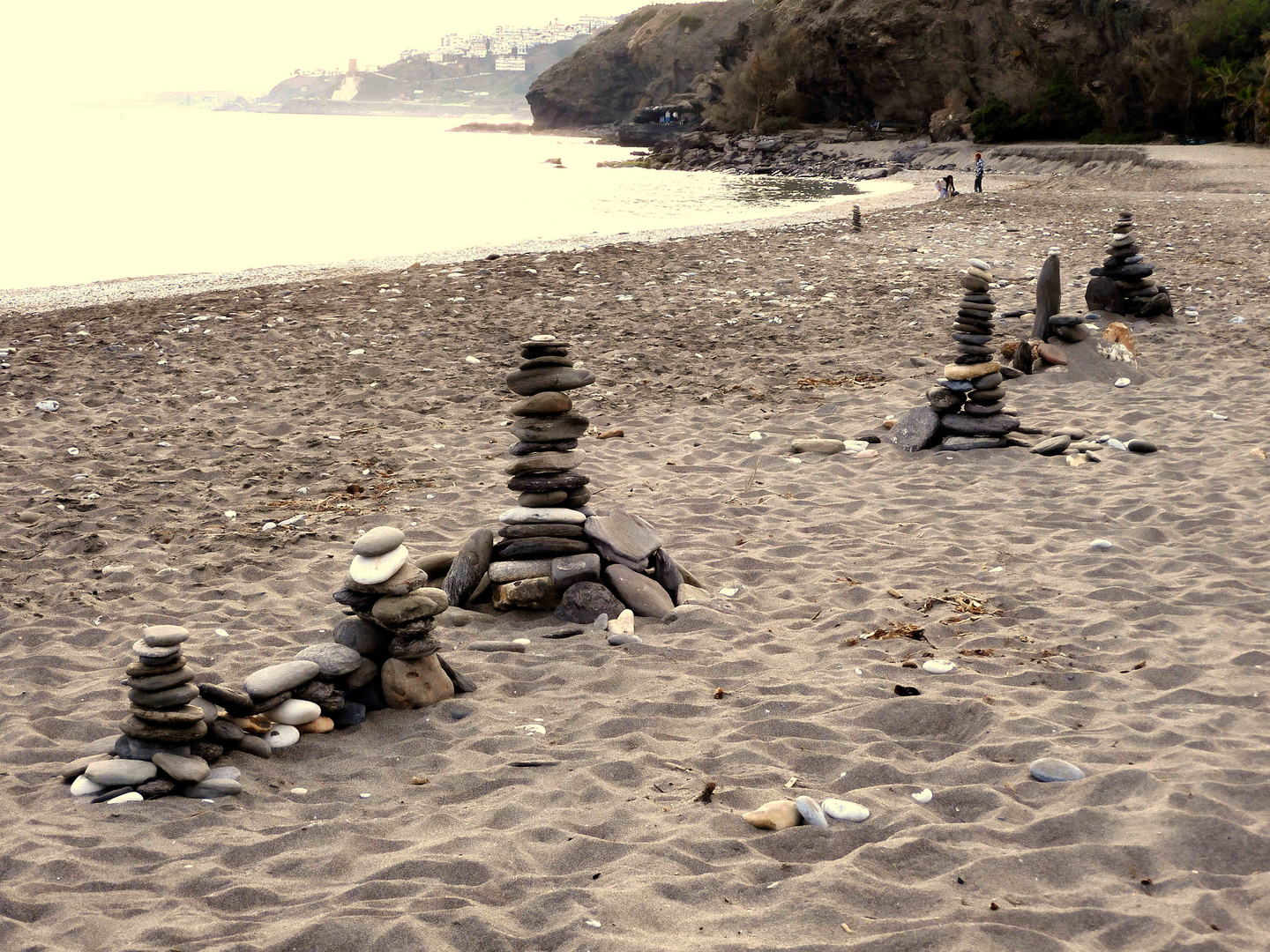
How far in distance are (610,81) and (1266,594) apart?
150836mm

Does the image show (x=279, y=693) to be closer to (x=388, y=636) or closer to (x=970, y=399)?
(x=388, y=636)

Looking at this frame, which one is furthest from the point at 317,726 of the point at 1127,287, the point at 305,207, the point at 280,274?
the point at 305,207

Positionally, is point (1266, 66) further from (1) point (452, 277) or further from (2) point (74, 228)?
(2) point (74, 228)

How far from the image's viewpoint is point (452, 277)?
15570 millimetres

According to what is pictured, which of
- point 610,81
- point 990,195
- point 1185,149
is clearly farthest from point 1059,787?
point 610,81

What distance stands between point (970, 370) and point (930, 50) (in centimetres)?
7019

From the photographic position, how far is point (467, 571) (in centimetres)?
582

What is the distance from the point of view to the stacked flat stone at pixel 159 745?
3.90m

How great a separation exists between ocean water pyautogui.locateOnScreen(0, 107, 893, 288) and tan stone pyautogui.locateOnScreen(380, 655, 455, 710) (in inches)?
694

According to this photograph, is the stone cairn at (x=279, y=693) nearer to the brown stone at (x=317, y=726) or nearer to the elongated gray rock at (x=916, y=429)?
the brown stone at (x=317, y=726)

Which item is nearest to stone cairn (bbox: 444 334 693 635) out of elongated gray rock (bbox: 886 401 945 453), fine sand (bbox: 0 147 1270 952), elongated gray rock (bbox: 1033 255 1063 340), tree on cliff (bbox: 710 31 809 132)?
fine sand (bbox: 0 147 1270 952)

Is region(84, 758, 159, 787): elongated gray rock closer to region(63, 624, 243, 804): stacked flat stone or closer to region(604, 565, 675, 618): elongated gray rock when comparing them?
region(63, 624, 243, 804): stacked flat stone

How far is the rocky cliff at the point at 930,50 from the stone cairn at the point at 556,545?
175ft

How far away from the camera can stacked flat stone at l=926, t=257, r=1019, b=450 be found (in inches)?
322
